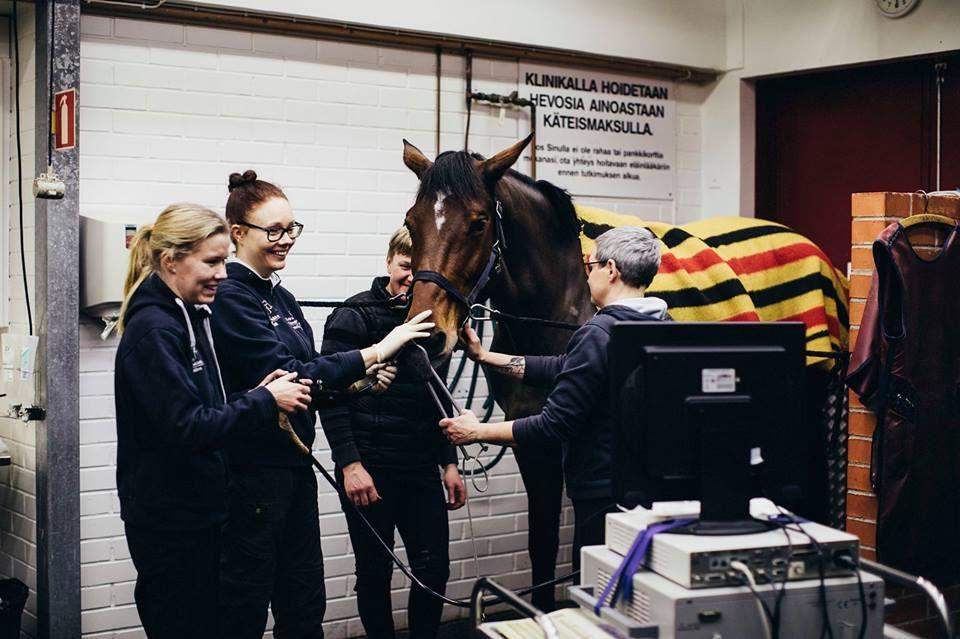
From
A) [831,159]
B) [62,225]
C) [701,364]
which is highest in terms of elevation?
[831,159]

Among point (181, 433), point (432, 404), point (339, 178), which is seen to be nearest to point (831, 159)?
point (339, 178)

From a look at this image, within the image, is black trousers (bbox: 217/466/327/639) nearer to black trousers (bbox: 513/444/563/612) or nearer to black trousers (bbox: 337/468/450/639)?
black trousers (bbox: 337/468/450/639)

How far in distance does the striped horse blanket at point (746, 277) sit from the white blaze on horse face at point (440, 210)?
945mm

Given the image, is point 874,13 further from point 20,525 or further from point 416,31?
point 20,525

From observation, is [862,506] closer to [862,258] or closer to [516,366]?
[862,258]

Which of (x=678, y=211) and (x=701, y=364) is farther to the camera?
(x=678, y=211)

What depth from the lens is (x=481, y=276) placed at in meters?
3.49

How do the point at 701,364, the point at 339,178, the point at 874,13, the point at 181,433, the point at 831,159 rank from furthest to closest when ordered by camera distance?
1. the point at 831,159
2. the point at 874,13
3. the point at 339,178
4. the point at 181,433
5. the point at 701,364

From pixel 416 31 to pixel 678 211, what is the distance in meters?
1.75

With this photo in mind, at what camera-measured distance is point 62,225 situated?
3.81m

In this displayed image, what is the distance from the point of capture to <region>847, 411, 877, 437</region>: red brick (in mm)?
3967

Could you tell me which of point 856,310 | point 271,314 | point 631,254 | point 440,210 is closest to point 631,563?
point 631,254

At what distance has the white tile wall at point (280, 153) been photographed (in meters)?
4.12

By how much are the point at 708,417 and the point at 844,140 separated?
11.6 feet
